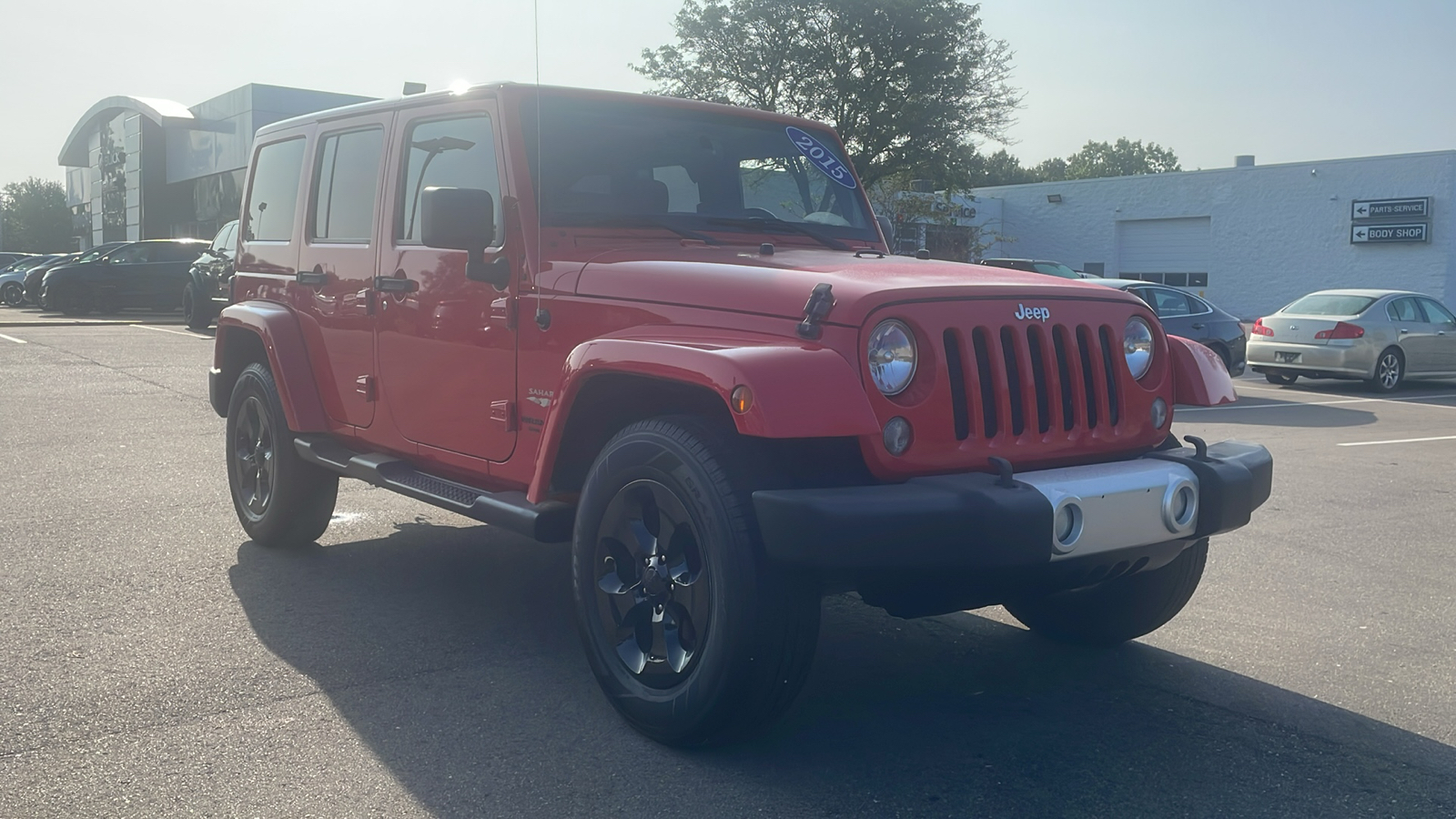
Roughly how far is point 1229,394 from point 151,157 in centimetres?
4972

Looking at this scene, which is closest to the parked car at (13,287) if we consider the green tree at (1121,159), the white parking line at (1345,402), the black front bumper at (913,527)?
the white parking line at (1345,402)

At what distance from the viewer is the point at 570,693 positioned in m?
4.02

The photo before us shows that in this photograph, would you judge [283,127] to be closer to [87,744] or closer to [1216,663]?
[87,744]

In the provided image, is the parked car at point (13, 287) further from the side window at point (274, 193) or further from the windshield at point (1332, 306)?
the side window at point (274, 193)

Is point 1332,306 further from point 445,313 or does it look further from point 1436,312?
point 445,313

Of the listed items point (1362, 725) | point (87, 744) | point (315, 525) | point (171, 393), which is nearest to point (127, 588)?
point (315, 525)

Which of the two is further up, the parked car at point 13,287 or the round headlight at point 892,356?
the parked car at point 13,287

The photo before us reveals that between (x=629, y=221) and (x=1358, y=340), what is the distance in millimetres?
14810

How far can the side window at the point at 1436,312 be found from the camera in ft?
58.3

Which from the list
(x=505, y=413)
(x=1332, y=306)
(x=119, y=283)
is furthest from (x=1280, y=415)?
(x=119, y=283)

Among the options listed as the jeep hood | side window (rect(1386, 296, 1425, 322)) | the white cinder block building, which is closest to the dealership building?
the white cinder block building

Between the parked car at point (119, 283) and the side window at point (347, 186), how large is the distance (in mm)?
23469

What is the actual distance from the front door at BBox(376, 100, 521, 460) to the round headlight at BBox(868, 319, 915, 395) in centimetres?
146

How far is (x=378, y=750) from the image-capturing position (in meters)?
3.52
